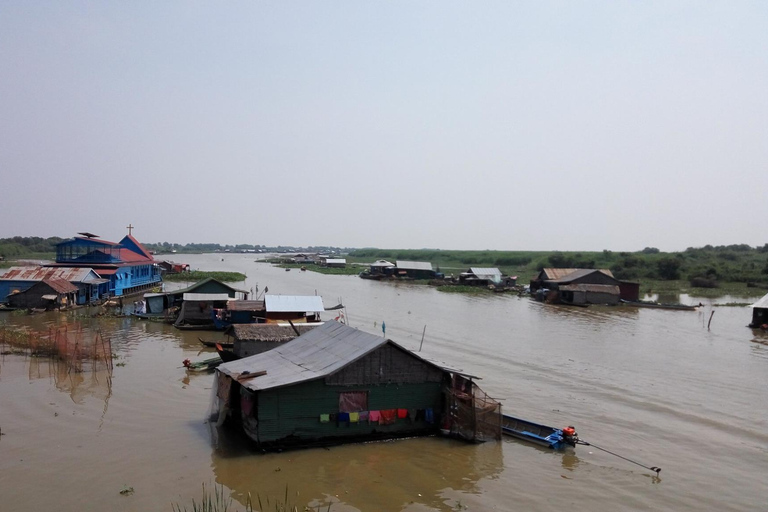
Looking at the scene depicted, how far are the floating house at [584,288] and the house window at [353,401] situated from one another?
36.3 metres

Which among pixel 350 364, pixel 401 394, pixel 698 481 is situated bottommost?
pixel 698 481

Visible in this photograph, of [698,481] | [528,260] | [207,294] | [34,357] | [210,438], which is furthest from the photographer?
[528,260]

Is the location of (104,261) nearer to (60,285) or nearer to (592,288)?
(60,285)

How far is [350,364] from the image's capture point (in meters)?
13.1

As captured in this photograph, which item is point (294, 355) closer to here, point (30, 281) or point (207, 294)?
point (207, 294)

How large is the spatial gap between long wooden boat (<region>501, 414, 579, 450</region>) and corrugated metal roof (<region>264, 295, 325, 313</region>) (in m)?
14.5

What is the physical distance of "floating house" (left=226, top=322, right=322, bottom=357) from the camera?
21.3 meters

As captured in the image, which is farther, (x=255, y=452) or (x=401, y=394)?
(x=401, y=394)

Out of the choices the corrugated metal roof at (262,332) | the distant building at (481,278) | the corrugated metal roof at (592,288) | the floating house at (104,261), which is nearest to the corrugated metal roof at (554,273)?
the corrugated metal roof at (592,288)

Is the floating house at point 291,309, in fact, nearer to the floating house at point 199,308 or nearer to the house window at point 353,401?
the floating house at point 199,308

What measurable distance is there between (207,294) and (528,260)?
3189 inches

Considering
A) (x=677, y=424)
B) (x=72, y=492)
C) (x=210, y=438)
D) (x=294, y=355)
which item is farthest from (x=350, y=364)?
(x=677, y=424)

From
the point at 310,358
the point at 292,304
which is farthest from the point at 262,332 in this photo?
the point at 310,358

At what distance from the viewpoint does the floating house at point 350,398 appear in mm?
12711
